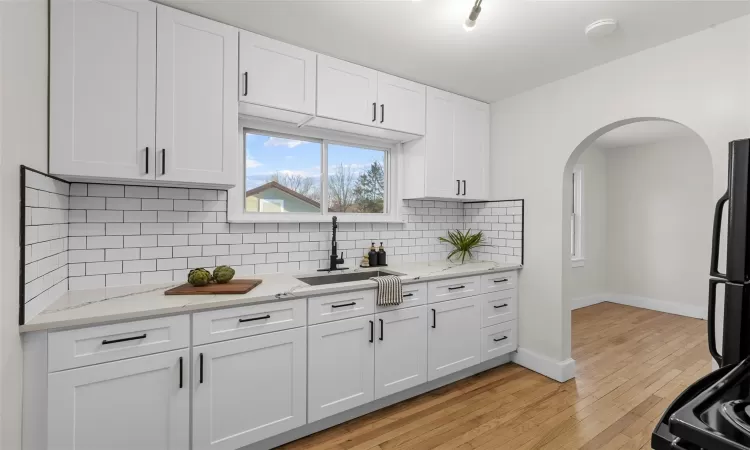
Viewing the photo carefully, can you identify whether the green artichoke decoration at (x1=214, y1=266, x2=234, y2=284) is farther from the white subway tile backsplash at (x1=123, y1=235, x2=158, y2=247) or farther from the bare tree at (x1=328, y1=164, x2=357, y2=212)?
the bare tree at (x1=328, y1=164, x2=357, y2=212)

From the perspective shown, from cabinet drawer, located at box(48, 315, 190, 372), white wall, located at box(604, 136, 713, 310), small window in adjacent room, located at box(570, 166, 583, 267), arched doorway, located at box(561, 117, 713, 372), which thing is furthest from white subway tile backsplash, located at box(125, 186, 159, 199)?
white wall, located at box(604, 136, 713, 310)

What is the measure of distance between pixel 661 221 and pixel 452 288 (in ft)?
14.3

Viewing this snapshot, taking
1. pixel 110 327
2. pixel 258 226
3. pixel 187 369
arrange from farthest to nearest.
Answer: pixel 258 226 < pixel 187 369 < pixel 110 327

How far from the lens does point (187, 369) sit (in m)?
1.70

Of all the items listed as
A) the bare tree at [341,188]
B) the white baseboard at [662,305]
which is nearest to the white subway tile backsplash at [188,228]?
the bare tree at [341,188]

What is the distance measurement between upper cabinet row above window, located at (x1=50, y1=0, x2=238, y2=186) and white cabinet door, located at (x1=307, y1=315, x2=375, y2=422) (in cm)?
117

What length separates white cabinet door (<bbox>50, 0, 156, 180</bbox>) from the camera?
1638mm

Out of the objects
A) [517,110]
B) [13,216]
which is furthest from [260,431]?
[517,110]

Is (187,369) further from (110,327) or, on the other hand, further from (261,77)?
(261,77)

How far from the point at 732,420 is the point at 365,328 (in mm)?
1778

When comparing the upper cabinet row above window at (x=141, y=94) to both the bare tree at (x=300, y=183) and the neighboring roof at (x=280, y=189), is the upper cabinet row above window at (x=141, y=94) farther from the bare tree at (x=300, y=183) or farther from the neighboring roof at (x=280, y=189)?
the bare tree at (x=300, y=183)

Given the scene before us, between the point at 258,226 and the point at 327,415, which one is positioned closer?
the point at 327,415

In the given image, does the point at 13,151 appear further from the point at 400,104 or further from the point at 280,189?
the point at 400,104

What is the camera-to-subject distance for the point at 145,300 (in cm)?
173
